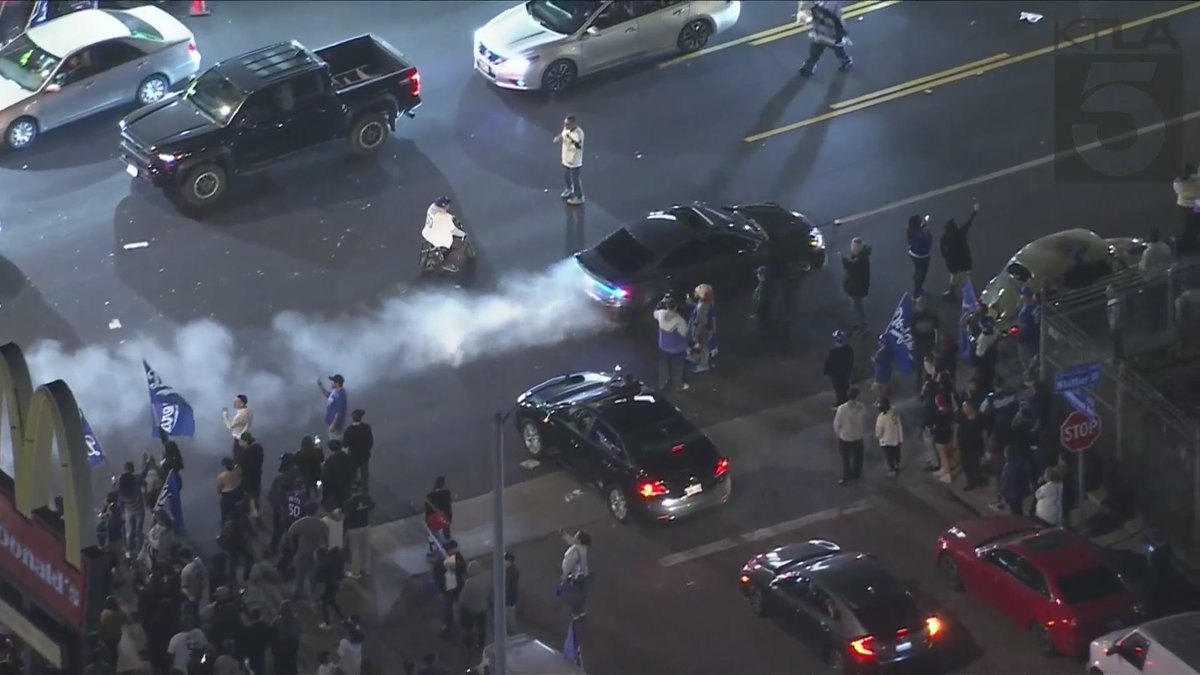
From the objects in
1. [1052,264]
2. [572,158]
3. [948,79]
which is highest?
[1052,264]

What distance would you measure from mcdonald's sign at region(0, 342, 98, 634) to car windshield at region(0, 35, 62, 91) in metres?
17.4

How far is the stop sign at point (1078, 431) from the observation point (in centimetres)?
2400

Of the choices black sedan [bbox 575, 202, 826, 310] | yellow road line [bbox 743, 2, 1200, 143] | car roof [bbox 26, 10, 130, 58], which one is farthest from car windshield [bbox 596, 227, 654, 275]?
car roof [bbox 26, 10, 130, 58]

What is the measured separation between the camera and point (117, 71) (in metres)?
35.2

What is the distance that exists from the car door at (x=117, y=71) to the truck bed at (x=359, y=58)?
3084 mm

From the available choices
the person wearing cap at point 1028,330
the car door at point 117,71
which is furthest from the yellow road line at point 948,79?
the car door at point 117,71

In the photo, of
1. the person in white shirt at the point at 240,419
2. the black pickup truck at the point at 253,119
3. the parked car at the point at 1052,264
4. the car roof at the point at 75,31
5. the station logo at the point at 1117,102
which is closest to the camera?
the person in white shirt at the point at 240,419

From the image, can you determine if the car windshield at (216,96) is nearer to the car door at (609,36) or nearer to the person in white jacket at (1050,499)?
the car door at (609,36)

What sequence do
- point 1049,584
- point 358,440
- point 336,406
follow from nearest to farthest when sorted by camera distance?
1. point 1049,584
2. point 358,440
3. point 336,406

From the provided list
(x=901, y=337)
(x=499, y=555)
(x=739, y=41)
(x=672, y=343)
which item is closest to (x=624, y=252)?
(x=672, y=343)

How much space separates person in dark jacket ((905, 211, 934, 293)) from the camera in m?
29.8

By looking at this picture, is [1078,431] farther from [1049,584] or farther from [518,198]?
[518,198]

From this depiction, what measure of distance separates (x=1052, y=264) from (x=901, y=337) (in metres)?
3.25

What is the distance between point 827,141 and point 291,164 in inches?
338
